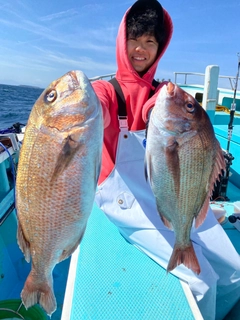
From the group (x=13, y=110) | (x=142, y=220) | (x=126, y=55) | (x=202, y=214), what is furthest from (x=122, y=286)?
(x=13, y=110)

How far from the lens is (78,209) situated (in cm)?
120

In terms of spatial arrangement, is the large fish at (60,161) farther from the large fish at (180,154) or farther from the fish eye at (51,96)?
Result: the large fish at (180,154)

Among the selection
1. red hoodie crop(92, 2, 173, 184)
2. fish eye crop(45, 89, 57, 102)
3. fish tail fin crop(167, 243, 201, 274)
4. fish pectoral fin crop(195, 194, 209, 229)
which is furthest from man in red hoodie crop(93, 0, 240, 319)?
fish eye crop(45, 89, 57, 102)

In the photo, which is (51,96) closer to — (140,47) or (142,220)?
(140,47)

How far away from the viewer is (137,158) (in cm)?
204

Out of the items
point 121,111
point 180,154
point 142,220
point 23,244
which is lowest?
point 142,220

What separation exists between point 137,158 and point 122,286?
943 mm

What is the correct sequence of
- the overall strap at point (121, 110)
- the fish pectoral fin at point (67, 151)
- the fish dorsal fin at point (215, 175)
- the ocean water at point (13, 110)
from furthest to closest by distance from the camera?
the ocean water at point (13, 110)
the overall strap at point (121, 110)
the fish dorsal fin at point (215, 175)
the fish pectoral fin at point (67, 151)

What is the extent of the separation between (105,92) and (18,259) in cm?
256

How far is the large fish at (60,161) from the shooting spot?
1.15 metres

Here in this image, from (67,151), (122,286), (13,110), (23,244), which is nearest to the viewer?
(67,151)

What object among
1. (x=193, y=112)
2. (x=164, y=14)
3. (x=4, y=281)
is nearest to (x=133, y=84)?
(x=164, y=14)

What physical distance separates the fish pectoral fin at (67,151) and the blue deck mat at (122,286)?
1.04m

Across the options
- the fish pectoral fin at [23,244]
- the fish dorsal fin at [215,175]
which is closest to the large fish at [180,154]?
the fish dorsal fin at [215,175]
